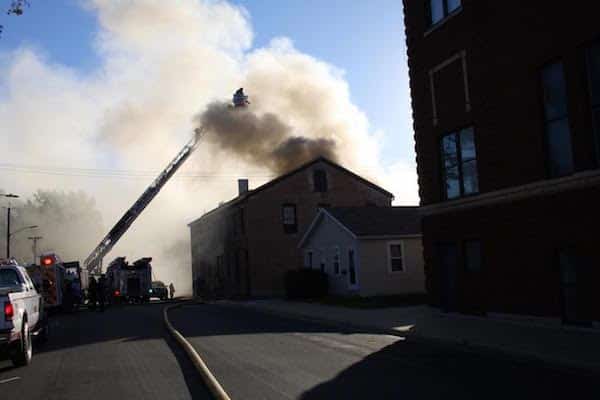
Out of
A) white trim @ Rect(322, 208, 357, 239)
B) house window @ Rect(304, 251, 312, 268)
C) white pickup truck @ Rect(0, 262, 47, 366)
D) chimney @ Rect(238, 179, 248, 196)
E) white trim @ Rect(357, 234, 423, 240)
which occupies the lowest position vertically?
white pickup truck @ Rect(0, 262, 47, 366)

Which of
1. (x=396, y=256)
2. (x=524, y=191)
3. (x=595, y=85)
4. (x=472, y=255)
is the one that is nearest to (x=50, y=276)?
(x=396, y=256)

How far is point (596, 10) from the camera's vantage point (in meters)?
13.5

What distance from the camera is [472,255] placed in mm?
18266

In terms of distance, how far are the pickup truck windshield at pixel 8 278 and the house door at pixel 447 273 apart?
11.7 meters

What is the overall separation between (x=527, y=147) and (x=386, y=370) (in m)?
7.73

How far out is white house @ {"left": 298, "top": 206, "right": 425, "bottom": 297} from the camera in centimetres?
3061

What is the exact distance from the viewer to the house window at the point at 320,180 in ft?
144

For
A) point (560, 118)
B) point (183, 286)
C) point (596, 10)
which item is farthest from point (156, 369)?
point (183, 286)

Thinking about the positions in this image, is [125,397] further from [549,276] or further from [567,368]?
[549,276]

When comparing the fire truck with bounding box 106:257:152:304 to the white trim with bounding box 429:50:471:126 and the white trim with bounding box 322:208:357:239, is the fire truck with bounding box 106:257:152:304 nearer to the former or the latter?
the white trim with bounding box 322:208:357:239

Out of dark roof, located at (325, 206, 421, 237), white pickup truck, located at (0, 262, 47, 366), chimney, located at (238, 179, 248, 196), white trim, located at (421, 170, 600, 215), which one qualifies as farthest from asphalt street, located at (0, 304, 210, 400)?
chimney, located at (238, 179, 248, 196)

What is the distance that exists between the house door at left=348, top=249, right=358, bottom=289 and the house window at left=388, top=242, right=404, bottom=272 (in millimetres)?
1712

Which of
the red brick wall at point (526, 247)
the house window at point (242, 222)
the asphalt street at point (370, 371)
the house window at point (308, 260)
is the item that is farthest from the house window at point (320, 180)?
the asphalt street at point (370, 371)

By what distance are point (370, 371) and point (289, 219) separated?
33.1 metres
